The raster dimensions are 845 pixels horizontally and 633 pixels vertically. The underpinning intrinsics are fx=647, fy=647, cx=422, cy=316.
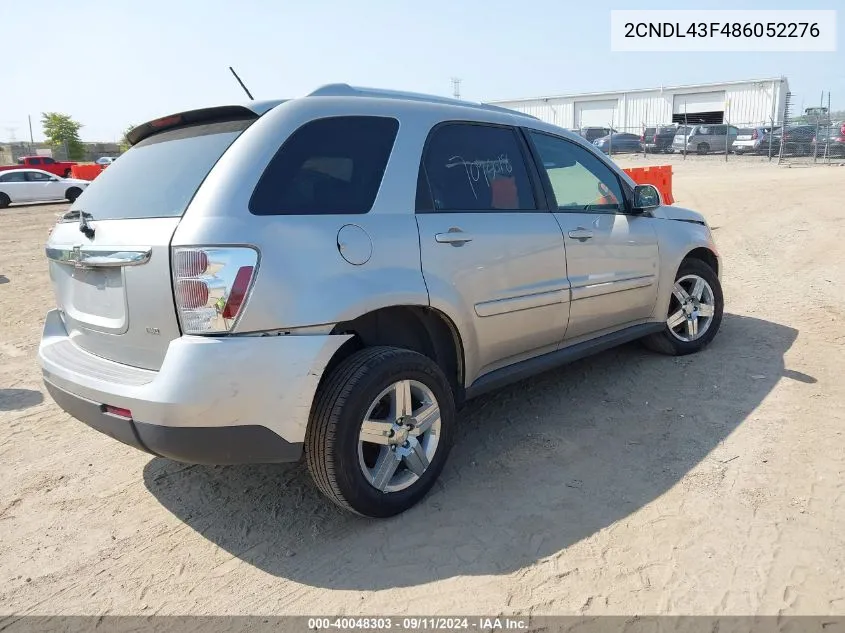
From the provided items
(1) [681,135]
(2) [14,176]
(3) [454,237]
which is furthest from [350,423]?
(1) [681,135]

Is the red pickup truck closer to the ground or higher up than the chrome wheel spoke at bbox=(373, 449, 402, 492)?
higher up

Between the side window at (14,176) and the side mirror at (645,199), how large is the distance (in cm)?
2325

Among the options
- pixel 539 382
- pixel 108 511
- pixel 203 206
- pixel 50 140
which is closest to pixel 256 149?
pixel 203 206

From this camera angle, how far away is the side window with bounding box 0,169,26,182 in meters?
21.7

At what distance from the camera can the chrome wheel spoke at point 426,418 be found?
120 inches

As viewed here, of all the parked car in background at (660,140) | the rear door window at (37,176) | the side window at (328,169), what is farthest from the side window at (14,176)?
the parked car in background at (660,140)

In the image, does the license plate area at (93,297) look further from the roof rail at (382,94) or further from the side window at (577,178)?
the side window at (577,178)

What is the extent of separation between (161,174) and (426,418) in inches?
65.0

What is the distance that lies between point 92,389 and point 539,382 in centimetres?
295

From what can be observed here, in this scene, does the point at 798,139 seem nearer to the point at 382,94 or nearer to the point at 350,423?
the point at 382,94

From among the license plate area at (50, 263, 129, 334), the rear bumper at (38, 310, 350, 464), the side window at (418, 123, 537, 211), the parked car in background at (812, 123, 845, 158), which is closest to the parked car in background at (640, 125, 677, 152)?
the parked car in background at (812, 123, 845, 158)

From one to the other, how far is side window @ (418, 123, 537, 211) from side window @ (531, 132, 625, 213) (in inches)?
9.9

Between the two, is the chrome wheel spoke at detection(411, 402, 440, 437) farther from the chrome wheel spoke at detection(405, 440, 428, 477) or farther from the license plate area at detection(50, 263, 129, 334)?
the license plate area at detection(50, 263, 129, 334)

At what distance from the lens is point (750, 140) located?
1184 inches
